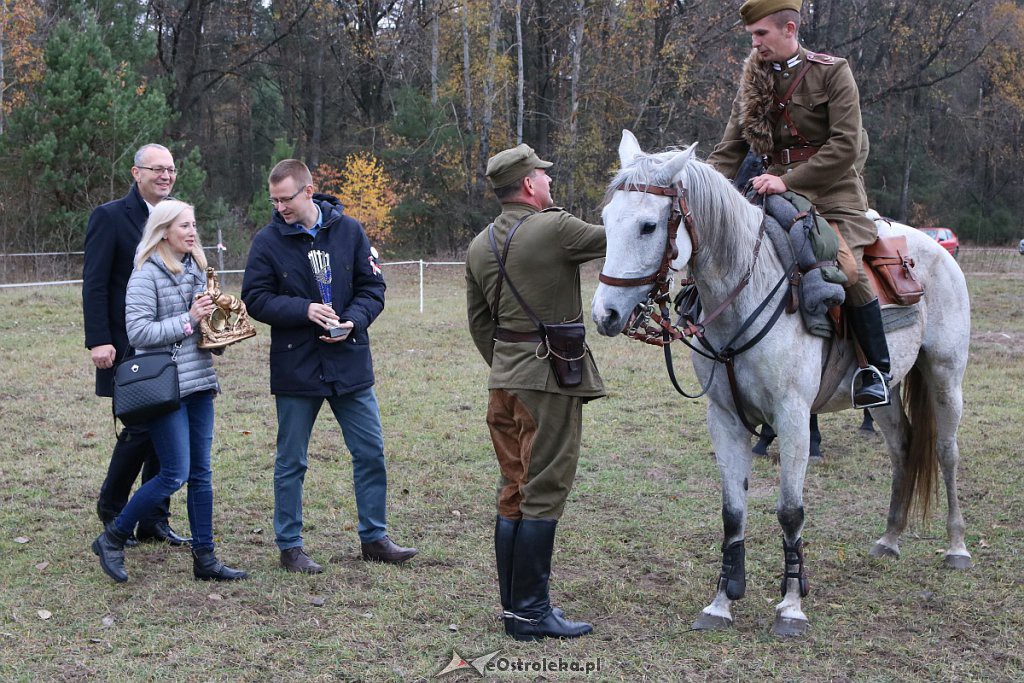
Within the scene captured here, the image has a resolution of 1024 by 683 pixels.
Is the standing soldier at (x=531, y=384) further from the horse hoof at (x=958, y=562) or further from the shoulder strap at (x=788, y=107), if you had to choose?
the horse hoof at (x=958, y=562)

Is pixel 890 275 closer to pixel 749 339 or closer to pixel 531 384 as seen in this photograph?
pixel 749 339

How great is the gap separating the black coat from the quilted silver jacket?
0.95ft

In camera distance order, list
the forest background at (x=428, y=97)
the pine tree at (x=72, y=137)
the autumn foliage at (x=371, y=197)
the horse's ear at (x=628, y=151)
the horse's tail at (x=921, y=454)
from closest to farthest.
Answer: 1. the horse's ear at (x=628, y=151)
2. the horse's tail at (x=921, y=454)
3. the pine tree at (x=72, y=137)
4. the forest background at (x=428, y=97)
5. the autumn foliage at (x=371, y=197)

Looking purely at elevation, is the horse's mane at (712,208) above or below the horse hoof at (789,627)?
above

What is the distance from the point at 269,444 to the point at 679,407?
4.17 m

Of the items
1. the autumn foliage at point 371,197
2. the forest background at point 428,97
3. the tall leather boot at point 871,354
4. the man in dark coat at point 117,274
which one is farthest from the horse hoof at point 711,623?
the autumn foliage at point 371,197

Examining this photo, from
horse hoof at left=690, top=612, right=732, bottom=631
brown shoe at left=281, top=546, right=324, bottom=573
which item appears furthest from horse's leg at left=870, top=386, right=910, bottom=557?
brown shoe at left=281, top=546, right=324, bottom=573

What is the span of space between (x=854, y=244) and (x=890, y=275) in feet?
1.30

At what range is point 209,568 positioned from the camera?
4777 mm

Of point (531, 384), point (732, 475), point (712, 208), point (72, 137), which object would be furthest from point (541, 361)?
point (72, 137)

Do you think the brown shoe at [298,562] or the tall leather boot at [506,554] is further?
the brown shoe at [298,562]

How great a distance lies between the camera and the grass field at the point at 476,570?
389 centimetres

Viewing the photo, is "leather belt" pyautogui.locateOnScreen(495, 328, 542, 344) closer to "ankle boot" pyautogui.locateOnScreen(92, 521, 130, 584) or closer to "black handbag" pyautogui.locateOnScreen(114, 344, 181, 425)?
"black handbag" pyautogui.locateOnScreen(114, 344, 181, 425)

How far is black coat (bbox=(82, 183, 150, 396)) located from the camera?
15.7ft
